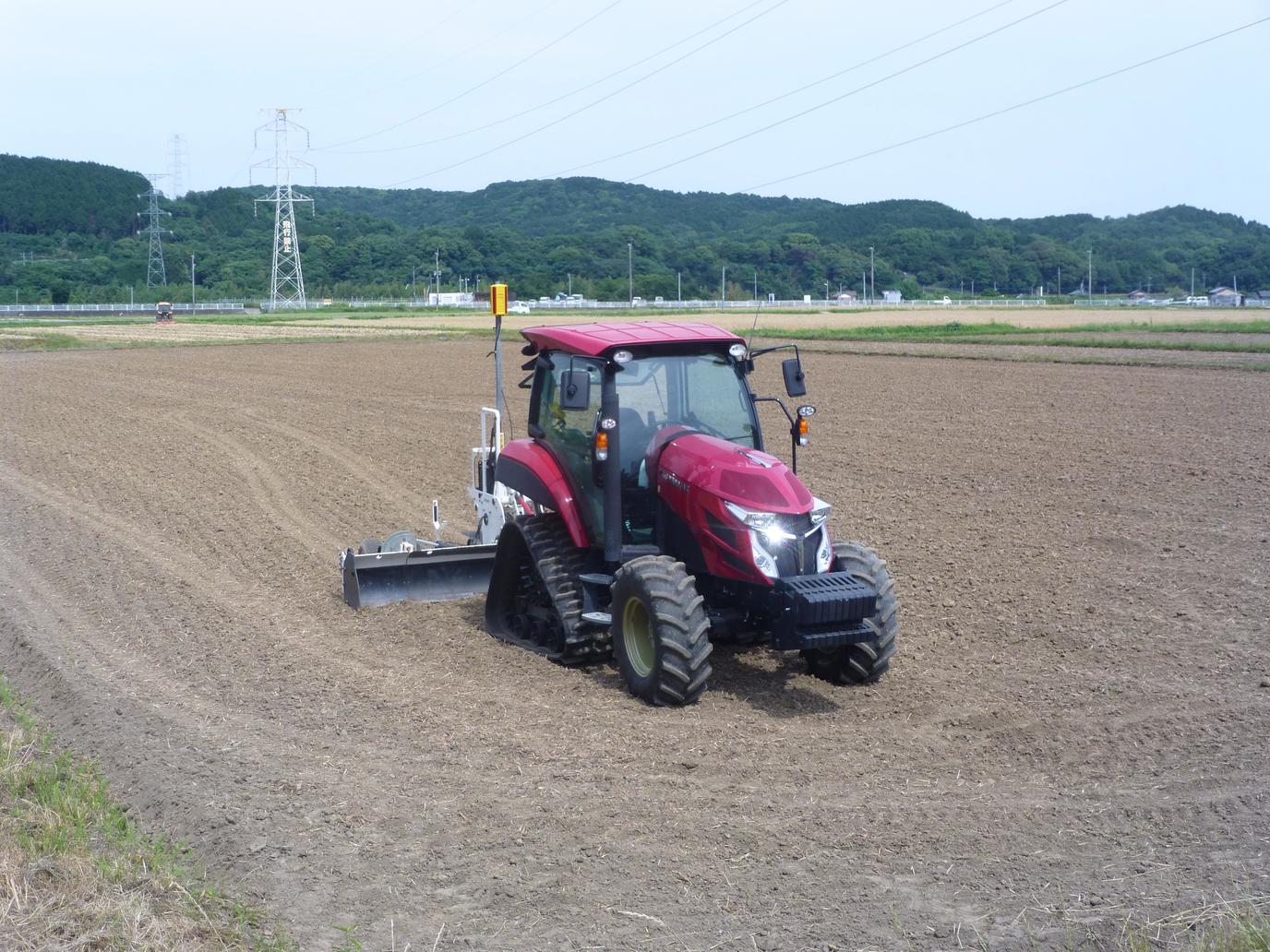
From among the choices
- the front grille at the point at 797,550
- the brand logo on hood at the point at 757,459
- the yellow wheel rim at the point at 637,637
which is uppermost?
the brand logo on hood at the point at 757,459

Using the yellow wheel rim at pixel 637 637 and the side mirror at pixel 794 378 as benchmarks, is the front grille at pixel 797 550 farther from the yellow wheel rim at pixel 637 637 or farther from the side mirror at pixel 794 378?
the side mirror at pixel 794 378

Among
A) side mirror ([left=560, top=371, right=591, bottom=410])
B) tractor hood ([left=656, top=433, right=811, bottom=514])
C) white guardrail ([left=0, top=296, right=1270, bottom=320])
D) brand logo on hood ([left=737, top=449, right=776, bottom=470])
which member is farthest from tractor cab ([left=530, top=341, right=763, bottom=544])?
white guardrail ([left=0, top=296, right=1270, bottom=320])

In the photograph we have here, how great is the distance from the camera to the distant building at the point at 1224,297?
83000 millimetres

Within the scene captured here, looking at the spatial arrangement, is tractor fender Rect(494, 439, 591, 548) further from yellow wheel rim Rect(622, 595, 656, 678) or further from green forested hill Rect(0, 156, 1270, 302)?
green forested hill Rect(0, 156, 1270, 302)

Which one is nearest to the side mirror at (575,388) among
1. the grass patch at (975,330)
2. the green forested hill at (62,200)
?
the grass patch at (975,330)

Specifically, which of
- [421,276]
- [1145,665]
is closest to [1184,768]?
[1145,665]

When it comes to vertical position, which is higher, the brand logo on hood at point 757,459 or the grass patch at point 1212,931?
the brand logo on hood at point 757,459

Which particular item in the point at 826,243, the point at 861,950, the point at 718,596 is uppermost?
the point at 826,243

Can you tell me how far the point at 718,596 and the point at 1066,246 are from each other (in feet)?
391

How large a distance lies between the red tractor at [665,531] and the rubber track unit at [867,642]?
0.03ft

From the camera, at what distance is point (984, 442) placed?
18.0m

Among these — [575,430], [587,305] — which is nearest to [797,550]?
[575,430]

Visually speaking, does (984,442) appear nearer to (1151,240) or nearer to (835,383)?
(835,383)

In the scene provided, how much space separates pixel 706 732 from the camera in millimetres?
6828
